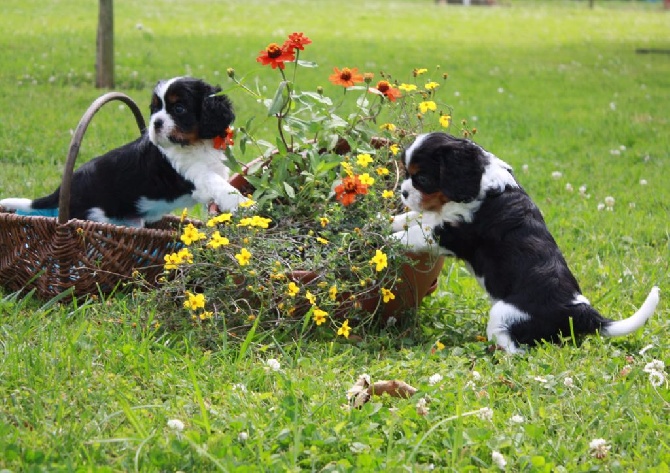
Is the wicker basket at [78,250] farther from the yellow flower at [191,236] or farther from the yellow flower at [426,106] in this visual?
the yellow flower at [426,106]

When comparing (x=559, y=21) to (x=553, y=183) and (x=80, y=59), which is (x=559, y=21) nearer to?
(x=80, y=59)

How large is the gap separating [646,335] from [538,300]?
0.58 meters

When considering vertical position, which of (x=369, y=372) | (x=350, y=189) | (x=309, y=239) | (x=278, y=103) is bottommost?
(x=369, y=372)

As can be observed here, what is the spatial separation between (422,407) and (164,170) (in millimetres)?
1984

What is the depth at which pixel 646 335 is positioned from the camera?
12.7 feet

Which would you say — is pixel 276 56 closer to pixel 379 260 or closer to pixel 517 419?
pixel 379 260

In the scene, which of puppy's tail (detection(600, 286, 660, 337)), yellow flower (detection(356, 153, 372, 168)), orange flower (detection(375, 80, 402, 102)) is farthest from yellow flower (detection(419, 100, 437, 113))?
puppy's tail (detection(600, 286, 660, 337))

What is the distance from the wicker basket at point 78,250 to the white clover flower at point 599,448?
194 centimetres

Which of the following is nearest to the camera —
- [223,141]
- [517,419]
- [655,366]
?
[517,419]

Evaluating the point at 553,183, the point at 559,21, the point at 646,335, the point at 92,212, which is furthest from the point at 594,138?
the point at 559,21

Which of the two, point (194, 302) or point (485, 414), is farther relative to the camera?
point (194, 302)

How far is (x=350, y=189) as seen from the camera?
3844 mm

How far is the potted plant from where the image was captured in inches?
145

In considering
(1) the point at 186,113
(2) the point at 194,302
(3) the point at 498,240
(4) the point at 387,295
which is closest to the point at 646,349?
(3) the point at 498,240
